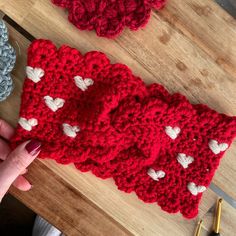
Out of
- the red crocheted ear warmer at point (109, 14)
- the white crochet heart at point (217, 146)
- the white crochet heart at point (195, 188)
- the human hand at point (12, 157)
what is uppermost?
the red crocheted ear warmer at point (109, 14)

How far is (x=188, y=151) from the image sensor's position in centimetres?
84

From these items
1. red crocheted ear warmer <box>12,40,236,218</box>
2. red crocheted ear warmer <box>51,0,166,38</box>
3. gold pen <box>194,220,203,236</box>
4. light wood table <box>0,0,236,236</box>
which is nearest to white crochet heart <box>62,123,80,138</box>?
red crocheted ear warmer <box>12,40,236,218</box>

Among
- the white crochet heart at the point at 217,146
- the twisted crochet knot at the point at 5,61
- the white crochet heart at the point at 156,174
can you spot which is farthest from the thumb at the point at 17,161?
the white crochet heart at the point at 217,146

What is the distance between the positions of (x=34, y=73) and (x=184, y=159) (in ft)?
1.25

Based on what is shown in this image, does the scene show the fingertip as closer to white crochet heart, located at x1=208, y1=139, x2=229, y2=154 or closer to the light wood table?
the light wood table

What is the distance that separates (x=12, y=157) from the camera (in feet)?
2.72

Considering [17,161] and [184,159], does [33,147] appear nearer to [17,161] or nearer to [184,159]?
[17,161]

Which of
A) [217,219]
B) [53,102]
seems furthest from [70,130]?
[217,219]

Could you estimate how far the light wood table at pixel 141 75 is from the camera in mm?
844

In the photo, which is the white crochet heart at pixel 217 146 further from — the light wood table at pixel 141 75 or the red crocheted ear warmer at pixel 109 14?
the red crocheted ear warmer at pixel 109 14

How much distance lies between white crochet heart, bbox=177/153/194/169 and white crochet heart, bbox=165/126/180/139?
0.05 m

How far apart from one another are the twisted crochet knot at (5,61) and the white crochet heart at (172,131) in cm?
36

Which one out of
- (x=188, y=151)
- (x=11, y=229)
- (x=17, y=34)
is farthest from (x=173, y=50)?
(x=11, y=229)

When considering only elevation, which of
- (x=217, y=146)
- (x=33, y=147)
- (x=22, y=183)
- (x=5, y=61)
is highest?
(x=217, y=146)
